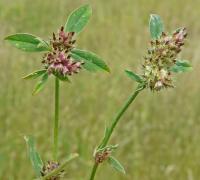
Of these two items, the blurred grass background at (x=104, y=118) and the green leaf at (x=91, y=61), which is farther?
the blurred grass background at (x=104, y=118)

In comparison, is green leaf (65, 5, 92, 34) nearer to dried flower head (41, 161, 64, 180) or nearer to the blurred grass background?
dried flower head (41, 161, 64, 180)

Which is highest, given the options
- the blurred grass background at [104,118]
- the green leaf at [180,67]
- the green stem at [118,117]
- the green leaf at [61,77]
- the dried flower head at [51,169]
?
the green leaf at [180,67]

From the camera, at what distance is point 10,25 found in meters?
5.69

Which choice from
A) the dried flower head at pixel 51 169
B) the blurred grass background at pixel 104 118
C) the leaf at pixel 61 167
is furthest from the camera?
the blurred grass background at pixel 104 118

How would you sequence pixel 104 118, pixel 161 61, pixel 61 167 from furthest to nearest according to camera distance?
pixel 104 118 → pixel 161 61 → pixel 61 167

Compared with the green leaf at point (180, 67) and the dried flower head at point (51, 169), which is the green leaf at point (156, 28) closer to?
the green leaf at point (180, 67)

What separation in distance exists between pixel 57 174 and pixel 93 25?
5751 mm

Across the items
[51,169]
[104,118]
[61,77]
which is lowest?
[104,118]

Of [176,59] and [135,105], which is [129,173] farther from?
[176,59]

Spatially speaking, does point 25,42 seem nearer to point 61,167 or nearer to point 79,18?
point 79,18

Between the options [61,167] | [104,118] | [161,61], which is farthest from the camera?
[104,118]

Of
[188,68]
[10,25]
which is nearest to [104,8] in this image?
[10,25]

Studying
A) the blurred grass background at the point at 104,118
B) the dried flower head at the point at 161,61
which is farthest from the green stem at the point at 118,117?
the blurred grass background at the point at 104,118

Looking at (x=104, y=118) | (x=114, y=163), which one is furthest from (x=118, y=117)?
(x=104, y=118)
